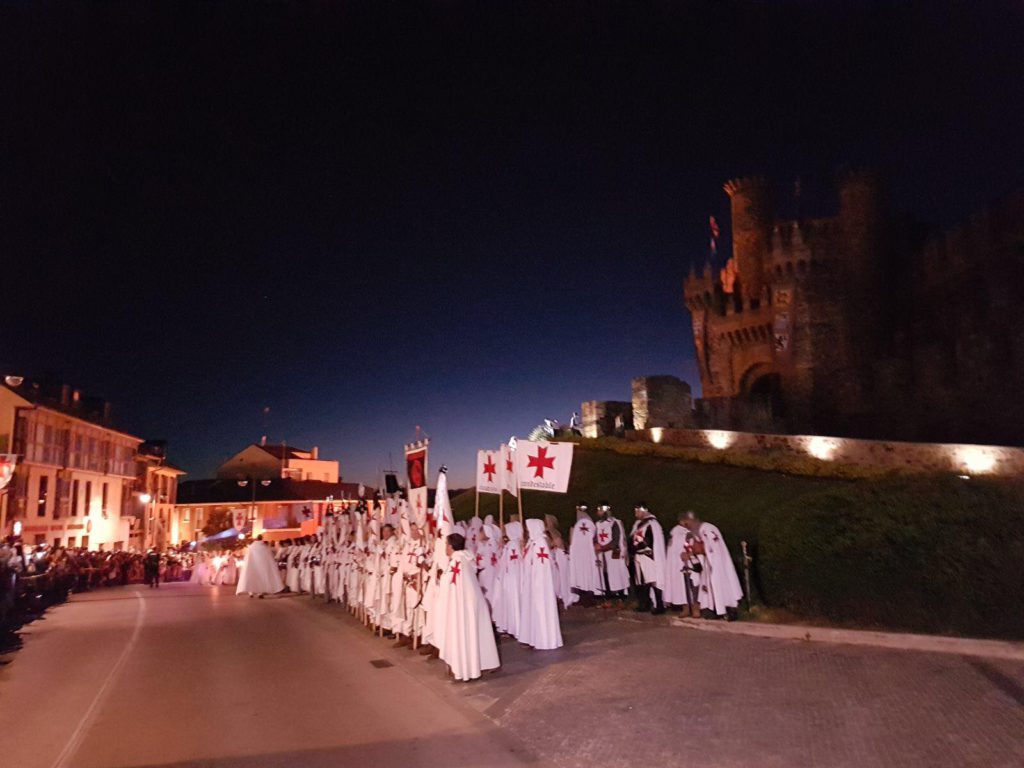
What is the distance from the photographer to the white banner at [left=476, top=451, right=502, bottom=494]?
13617 mm

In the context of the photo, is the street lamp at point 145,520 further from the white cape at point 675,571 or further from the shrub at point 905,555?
the shrub at point 905,555

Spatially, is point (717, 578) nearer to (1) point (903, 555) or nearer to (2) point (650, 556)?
(2) point (650, 556)

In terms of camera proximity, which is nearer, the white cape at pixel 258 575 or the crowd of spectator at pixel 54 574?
the crowd of spectator at pixel 54 574

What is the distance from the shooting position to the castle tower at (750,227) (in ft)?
168

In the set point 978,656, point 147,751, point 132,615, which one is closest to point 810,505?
point 978,656

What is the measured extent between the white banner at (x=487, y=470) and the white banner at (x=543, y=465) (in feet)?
3.85

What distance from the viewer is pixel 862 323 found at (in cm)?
4378

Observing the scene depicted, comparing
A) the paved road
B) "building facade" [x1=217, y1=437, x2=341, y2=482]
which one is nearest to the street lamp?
"building facade" [x1=217, y1=437, x2=341, y2=482]

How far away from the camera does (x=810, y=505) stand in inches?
455

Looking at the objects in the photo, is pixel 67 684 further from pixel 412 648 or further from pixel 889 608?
pixel 889 608

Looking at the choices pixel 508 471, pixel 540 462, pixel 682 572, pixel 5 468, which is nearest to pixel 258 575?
pixel 5 468

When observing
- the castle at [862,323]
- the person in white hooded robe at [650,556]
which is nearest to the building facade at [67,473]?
the person in white hooded robe at [650,556]

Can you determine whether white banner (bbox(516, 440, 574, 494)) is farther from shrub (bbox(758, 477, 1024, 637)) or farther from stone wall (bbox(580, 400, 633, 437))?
Answer: stone wall (bbox(580, 400, 633, 437))

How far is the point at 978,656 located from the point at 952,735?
3.01 metres
